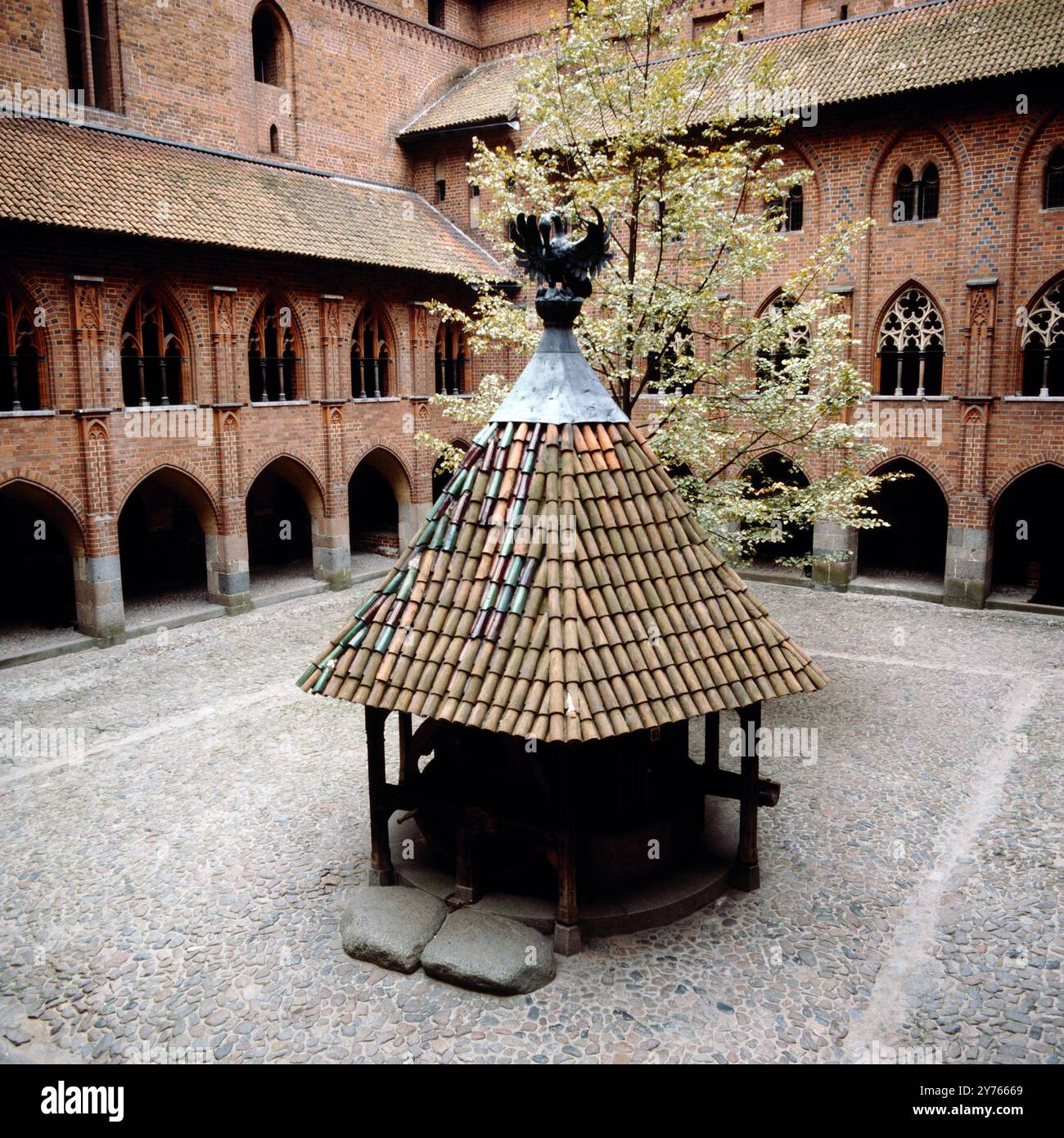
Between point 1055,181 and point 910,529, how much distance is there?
8661 millimetres

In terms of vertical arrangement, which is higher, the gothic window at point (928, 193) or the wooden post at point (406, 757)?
the gothic window at point (928, 193)

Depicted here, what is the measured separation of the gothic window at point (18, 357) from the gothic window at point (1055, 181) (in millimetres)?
19403

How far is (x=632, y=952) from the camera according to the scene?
23.6 feet

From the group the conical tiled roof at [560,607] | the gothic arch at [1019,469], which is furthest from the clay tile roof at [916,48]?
the conical tiled roof at [560,607]

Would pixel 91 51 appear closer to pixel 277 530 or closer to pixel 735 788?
pixel 277 530

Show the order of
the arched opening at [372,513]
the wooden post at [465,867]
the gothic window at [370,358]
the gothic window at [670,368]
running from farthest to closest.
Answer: the arched opening at [372,513] → the gothic window at [370,358] → the gothic window at [670,368] → the wooden post at [465,867]

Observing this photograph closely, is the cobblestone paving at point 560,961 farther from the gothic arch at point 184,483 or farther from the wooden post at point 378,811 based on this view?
the gothic arch at point 184,483

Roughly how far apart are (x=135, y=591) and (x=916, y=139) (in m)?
19.8

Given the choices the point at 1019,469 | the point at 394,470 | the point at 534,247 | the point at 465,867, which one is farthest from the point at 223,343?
the point at 1019,469

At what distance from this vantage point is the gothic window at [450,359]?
974 inches

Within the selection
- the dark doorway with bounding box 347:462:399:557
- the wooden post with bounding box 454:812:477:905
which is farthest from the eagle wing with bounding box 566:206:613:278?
the dark doorway with bounding box 347:462:399:557
